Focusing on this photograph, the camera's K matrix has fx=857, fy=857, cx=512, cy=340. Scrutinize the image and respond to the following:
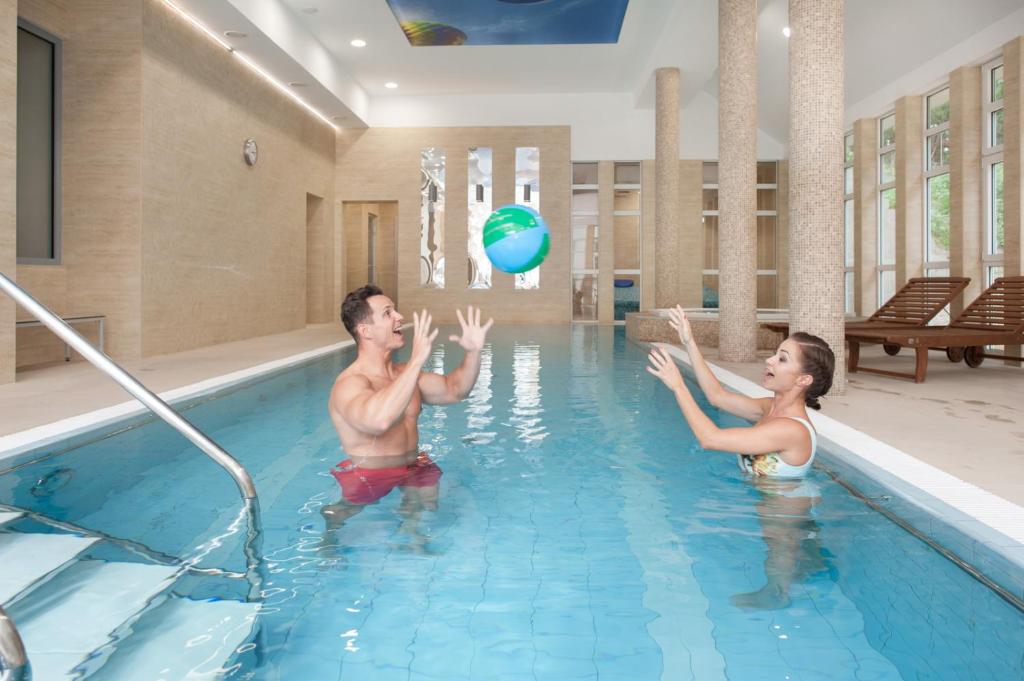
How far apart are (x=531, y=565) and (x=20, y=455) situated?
9.19ft

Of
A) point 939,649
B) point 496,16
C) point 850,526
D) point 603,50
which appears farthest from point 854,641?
point 603,50

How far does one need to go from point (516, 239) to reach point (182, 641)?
8.40ft

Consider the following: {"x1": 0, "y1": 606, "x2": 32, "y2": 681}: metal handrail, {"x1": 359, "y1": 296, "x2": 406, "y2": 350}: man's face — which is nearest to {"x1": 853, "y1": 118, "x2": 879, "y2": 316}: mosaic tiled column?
{"x1": 359, "y1": 296, "x2": 406, "y2": 350}: man's face

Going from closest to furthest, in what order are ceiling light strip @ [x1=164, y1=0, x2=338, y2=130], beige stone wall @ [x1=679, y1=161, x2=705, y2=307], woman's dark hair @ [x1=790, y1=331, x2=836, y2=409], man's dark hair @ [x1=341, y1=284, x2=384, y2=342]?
man's dark hair @ [x1=341, y1=284, x2=384, y2=342] < woman's dark hair @ [x1=790, y1=331, x2=836, y2=409] < ceiling light strip @ [x1=164, y1=0, x2=338, y2=130] < beige stone wall @ [x1=679, y1=161, x2=705, y2=307]

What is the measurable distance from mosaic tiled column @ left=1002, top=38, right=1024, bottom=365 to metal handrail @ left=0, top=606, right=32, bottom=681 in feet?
34.3

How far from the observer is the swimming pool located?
224 centimetres

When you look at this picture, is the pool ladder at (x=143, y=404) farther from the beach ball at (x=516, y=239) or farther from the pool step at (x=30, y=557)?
the beach ball at (x=516, y=239)

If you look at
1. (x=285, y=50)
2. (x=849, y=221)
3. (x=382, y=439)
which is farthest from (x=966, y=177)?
(x=382, y=439)

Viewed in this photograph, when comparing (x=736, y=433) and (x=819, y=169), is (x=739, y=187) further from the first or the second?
(x=736, y=433)

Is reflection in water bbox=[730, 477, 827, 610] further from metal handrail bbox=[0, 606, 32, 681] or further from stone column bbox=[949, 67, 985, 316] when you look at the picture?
stone column bbox=[949, 67, 985, 316]

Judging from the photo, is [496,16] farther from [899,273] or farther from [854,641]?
[854,641]

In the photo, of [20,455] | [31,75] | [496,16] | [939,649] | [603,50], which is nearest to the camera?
[939,649]

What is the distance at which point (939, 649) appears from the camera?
2268mm

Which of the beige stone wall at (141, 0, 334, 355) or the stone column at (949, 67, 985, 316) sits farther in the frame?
the stone column at (949, 67, 985, 316)
